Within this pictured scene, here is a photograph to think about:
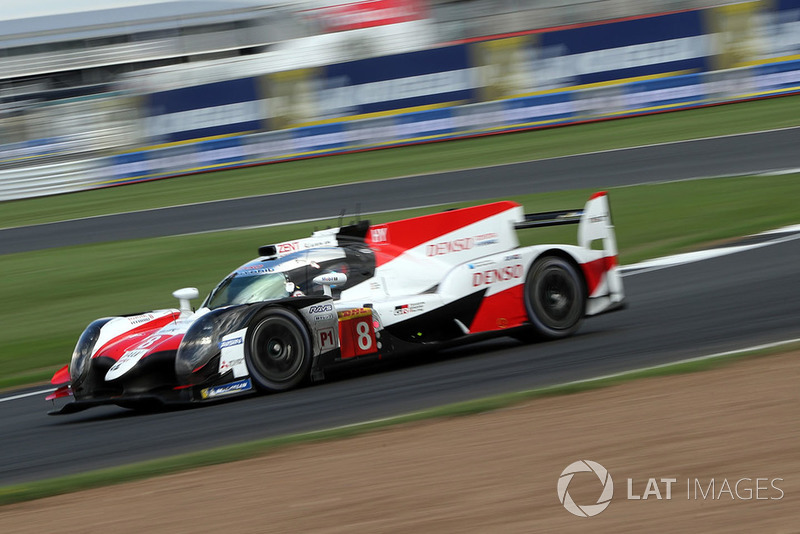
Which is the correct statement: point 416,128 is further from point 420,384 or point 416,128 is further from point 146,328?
point 420,384

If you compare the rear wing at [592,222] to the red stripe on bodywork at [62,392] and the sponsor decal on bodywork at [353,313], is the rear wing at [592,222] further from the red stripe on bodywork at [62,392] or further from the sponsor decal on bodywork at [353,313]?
the red stripe on bodywork at [62,392]

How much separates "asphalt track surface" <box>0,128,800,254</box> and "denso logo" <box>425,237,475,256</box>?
804cm

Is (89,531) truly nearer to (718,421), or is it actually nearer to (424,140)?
(718,421)

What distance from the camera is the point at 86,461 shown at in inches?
240

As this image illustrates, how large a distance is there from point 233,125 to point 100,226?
7.11 metres

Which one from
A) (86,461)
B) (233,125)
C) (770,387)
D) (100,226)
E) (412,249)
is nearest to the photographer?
(770,387)

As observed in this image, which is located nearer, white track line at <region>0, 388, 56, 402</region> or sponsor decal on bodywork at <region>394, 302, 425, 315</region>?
sponsor decal on bodywork at <region>394, 302, 425, 315</region>

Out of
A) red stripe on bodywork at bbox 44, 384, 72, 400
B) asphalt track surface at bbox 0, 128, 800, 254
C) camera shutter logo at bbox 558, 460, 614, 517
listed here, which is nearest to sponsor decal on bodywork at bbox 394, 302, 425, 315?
red stripe on bodywork at bbox 44, 384, 72, 400

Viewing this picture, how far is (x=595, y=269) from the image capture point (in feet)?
28.2

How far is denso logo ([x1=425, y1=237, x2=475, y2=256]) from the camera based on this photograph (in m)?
8.49

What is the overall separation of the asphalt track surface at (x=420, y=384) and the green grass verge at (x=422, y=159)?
11.4 m

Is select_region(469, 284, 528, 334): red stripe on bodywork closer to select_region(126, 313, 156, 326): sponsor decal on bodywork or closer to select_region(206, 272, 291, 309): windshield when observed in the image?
select_region(206, 272, 291, 309): windshield

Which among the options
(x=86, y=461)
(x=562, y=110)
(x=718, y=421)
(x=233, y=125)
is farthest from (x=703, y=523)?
(x=233, y=125)

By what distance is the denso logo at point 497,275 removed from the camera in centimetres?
810
